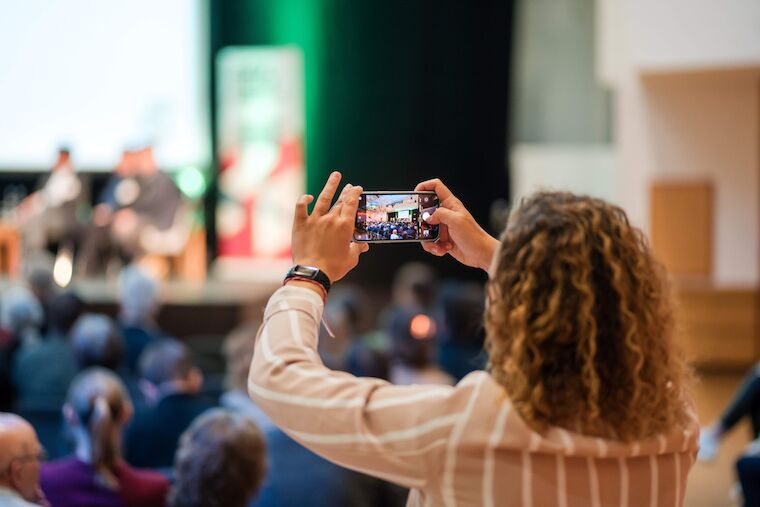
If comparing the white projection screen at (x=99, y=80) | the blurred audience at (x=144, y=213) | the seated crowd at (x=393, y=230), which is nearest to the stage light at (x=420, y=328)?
the seated crowd at (x=393, y=230)

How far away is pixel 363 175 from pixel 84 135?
274 cm

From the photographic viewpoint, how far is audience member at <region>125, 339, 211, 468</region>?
9.93 feet

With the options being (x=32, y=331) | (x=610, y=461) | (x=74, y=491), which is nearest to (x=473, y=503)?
(x=610, y=461)

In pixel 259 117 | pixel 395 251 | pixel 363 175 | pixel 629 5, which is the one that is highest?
pixel 629 5

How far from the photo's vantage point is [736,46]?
230 inches

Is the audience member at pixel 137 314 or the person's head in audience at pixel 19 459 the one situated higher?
the person's head in audience at pixel 19 459

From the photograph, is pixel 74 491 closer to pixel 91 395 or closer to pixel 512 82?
pixel 91 395

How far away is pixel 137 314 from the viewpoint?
4.46 m

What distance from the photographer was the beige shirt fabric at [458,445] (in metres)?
0.98

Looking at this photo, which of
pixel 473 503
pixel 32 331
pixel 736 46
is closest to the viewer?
pixel 473 503

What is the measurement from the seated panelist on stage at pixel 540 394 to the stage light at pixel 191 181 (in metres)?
7.76

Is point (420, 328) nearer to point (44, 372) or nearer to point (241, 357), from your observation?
point (241, 357)

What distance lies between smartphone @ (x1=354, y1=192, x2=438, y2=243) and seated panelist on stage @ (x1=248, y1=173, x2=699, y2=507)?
22 centimetres

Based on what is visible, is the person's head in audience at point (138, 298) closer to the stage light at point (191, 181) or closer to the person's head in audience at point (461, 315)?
the person's head in audience at point (461, 315)
